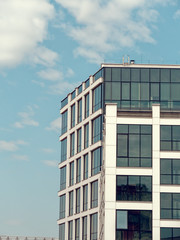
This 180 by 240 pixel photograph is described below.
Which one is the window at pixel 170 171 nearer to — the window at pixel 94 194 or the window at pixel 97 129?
the window at pixel 94 194

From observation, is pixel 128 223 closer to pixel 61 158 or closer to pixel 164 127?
pixel 164 127

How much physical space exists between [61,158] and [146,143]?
48.4 meters

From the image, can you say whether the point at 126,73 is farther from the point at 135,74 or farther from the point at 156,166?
the point at 156,166

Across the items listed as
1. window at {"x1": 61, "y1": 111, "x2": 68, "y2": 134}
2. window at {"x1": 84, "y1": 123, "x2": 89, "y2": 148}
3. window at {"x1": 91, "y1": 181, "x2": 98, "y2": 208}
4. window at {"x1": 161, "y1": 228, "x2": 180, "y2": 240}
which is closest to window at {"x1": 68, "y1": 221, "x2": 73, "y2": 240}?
window at {"x1": 91, "y1": 181, "x2": 98, "y2": 208}

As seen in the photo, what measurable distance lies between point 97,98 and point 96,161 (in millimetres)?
9883

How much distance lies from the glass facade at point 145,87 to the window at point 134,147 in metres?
24.9

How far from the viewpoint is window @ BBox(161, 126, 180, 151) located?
237 feet

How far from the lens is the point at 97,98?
10262 cm

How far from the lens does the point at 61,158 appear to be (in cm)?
11831

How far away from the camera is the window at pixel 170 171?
71562mm

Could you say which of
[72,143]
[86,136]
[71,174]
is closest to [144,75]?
[86,136]

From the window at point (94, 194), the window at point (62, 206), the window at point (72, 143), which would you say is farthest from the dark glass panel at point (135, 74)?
the window at point (62, 206)

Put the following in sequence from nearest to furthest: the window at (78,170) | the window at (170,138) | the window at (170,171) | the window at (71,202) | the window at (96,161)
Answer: the window at (170,171) → the window at (170,138) → the window at (96,161) → the window at (78,170) → the window at (71,202)

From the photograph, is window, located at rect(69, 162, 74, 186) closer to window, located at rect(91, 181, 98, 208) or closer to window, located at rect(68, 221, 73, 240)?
window, located at rect(68, 221, 73, 240)
